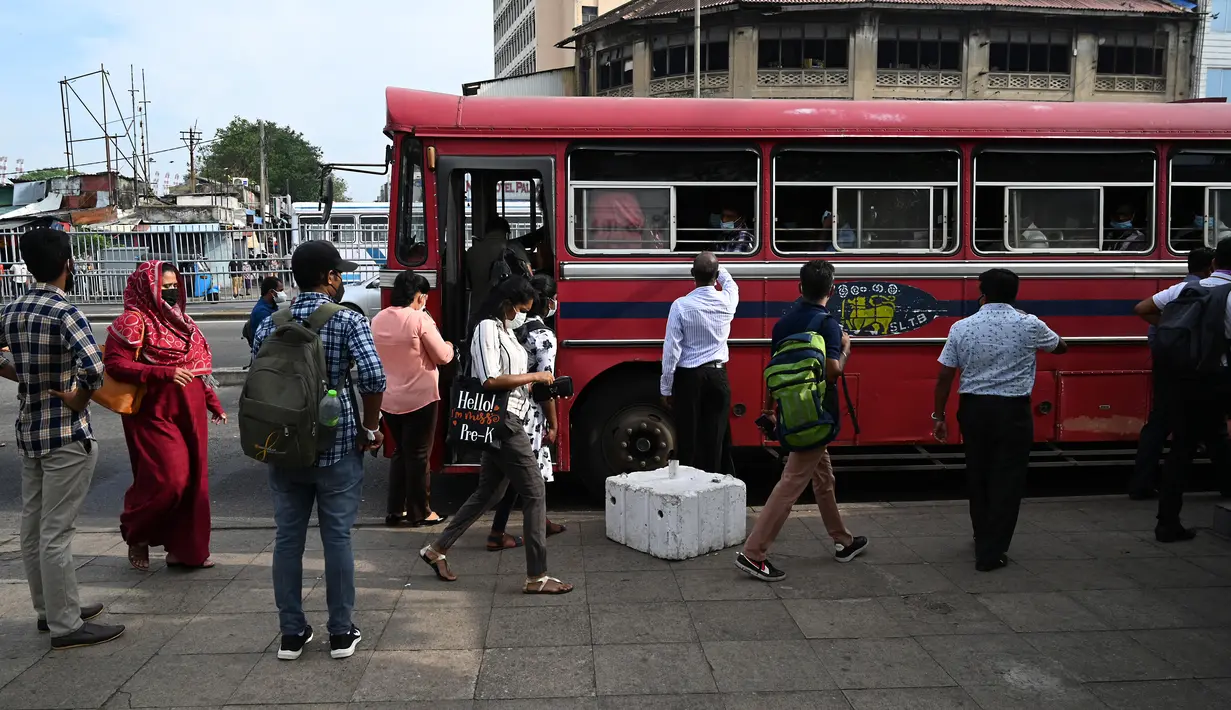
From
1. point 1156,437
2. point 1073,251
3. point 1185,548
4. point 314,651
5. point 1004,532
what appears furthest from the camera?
point 1073,251

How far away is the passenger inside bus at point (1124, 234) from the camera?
7.28 meters

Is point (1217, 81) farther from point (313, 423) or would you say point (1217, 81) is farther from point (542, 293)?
point (313, 423)

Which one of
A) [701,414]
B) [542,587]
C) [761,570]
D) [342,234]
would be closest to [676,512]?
[761,570]

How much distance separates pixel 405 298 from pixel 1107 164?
5.42m

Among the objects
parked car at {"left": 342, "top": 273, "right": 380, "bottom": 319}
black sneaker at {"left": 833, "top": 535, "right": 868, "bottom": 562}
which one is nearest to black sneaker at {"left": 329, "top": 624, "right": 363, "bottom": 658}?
black sneaker at {"left": 833, "top": 535, "right": 868, "bottom": 562}

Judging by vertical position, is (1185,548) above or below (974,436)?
below

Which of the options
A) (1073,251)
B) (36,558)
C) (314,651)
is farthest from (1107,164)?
(36,558)

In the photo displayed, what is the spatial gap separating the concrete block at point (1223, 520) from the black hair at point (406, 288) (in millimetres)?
5457

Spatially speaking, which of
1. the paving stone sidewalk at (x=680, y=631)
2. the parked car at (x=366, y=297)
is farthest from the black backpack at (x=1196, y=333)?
the parked car at (x=366, y=297)


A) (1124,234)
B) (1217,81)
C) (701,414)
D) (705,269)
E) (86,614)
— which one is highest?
(1217,81)

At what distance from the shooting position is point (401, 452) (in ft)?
21.3

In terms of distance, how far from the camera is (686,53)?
4484cm

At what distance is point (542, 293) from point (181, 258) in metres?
17.8

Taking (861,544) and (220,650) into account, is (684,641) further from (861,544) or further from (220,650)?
(220,650)
